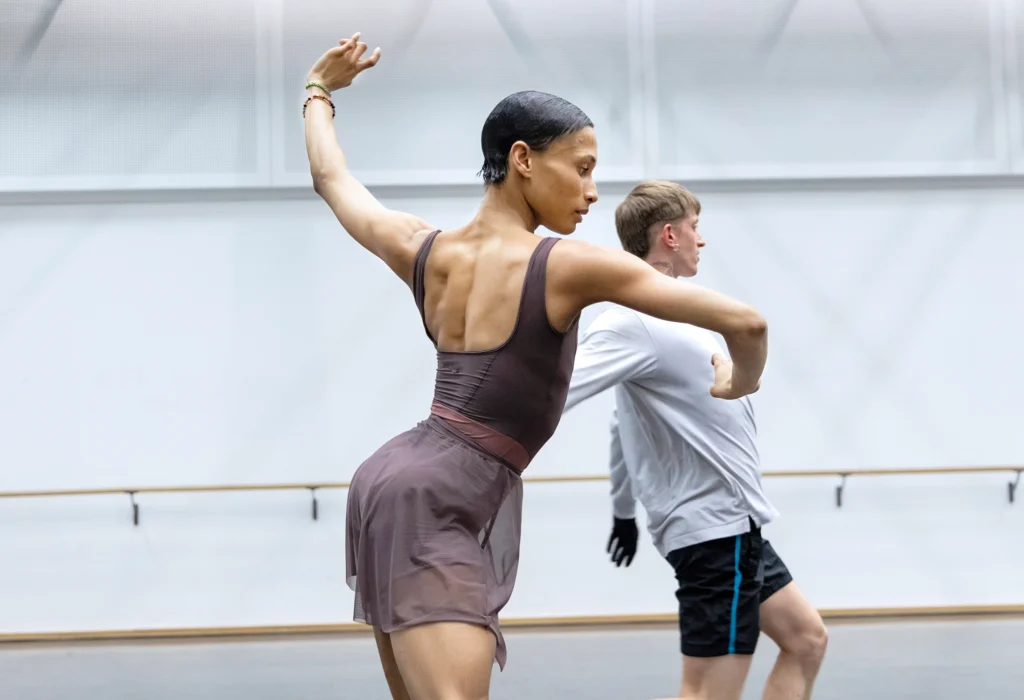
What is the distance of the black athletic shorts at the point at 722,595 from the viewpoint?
194 cm

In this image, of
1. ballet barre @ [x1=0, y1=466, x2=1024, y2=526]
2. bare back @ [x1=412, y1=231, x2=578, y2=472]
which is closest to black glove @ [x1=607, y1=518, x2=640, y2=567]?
bare back @ [x1=412, y1=231, x2=578, y2=472]

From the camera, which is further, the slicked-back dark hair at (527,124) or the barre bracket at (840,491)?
the barre bracket at (840,491)

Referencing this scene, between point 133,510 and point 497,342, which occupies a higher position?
point 497,342

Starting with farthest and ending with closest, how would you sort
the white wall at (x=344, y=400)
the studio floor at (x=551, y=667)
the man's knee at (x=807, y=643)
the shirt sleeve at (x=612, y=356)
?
the white wall at (x=344, y=400) < the studio floor at (x=551, y=667) < the man's knee at (x=807, y=643) < the shirt sleeve at (x=612, y=356)

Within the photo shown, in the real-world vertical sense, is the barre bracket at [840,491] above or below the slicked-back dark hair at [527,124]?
below

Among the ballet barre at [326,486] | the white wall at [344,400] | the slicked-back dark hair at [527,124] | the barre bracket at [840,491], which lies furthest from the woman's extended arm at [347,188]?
the barre bracket at [840,491]

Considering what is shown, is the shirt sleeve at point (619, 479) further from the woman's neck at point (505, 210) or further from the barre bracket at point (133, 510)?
the barre bracket at point (133, 510)

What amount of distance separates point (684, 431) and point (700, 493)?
0.41 feet

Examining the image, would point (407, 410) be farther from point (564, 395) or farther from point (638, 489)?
point (564, 395)

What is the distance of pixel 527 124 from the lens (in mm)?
1283

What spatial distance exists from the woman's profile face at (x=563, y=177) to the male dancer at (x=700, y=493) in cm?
58

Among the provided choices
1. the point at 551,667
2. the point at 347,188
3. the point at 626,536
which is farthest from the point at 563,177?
the point at 551,667

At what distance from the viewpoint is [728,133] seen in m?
5.31

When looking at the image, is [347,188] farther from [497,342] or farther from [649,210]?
[649,210]
